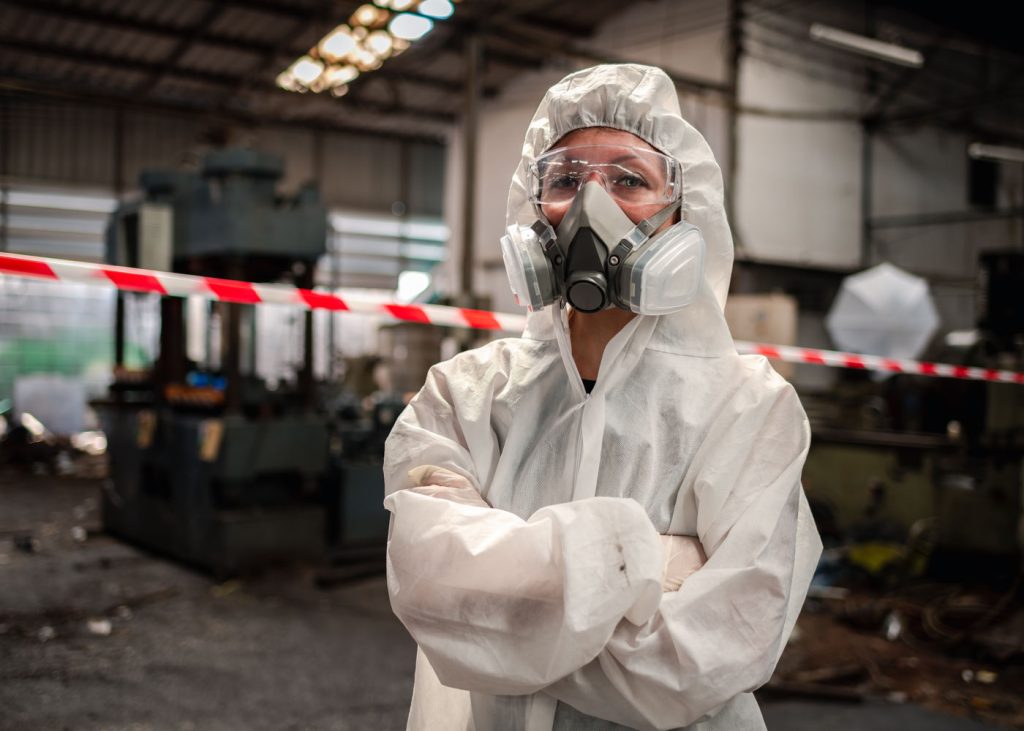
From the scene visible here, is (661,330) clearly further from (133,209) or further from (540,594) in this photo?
(133,209)

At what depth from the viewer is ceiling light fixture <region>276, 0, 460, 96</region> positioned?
8352 mm

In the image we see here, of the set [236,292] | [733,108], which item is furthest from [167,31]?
[236,292]

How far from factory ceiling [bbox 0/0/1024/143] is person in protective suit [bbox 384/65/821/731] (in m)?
7.16

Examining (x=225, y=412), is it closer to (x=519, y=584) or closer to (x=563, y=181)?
(x=563, y=181)

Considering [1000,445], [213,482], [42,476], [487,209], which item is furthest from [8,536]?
[487,209]

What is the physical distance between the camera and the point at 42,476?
844 centimetres

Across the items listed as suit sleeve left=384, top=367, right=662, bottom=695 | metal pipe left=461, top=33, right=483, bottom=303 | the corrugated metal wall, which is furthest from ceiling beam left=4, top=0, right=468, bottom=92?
suit sleeve left=384, top=367, right=662, bottom=695

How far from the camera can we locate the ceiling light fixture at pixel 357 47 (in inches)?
329

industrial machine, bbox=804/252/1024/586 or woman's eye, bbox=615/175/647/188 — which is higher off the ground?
woman's eye, bbox=615/175/647/188

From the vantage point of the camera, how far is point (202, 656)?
3.53 m

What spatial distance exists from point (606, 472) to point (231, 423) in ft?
13.0

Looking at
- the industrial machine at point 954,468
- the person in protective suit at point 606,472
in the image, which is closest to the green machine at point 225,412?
the industrial machine at point 954,468

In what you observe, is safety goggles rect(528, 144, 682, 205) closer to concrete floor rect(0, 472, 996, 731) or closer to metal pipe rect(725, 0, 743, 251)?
concrete floor rect(0, 472, 996, 731)

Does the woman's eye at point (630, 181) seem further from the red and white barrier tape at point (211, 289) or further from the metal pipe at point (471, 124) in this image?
the metal pipe at point (471, 124)
